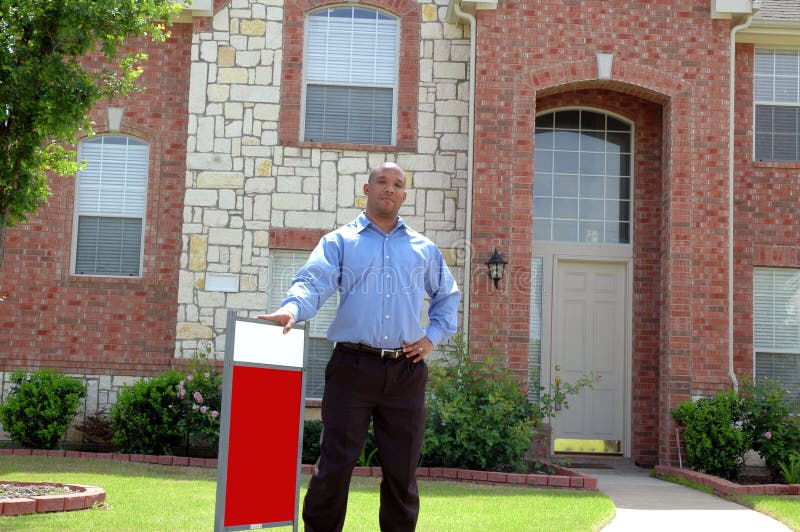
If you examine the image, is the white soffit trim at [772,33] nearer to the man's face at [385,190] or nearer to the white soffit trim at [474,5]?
the white soffit trim at [474,5]

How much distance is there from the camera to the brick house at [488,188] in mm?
11562

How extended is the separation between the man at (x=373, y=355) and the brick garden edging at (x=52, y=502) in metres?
2.82

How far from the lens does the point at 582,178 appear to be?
12703 millimetres

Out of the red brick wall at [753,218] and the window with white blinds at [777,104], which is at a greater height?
the window with white blinds at [777,104]

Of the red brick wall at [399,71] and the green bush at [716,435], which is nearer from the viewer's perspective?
the green bush at [716,435]

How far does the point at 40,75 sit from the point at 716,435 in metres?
8.05

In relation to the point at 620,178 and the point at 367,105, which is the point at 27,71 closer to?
the point at 367,105

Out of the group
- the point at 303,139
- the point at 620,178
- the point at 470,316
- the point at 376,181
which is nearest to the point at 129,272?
the point at 303,139

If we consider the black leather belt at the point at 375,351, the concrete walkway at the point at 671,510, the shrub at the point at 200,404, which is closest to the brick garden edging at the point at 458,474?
the concrete walkway at the point at 671,510

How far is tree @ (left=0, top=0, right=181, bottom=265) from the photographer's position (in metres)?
7.13

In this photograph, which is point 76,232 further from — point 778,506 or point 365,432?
point 778,506

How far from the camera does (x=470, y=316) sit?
11352mm

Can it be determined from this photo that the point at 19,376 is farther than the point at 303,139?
No

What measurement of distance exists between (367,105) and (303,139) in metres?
0.98
